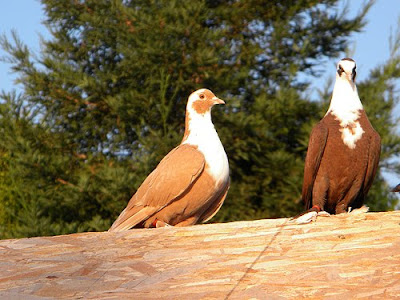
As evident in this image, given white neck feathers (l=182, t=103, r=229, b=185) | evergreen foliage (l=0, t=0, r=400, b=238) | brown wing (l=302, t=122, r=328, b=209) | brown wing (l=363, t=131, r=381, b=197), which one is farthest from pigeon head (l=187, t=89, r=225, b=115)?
evergreen foliage (l=0, t=0, r=400, b=238)

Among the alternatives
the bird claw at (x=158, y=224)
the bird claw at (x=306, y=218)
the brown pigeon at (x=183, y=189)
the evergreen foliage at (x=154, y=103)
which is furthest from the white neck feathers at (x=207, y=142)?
the evergreen foliage at (x=154, y=103)

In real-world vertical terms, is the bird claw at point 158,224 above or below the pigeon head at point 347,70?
below

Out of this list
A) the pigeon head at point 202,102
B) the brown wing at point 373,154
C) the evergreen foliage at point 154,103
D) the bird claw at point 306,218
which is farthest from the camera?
the evergreen foliage at point 154,103

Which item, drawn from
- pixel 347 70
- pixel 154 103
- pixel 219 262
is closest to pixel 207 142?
pixel 347 70

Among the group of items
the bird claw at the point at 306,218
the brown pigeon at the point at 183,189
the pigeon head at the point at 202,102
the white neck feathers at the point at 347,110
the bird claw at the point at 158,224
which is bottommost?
the bird claw at the point at 158,224

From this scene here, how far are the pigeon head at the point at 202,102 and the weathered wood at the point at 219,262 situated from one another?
195cm

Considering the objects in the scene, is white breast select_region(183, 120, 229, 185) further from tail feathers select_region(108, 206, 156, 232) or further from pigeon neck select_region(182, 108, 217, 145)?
tail feathers select_region(108, 206, 156, 232)

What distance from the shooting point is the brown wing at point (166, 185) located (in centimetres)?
547

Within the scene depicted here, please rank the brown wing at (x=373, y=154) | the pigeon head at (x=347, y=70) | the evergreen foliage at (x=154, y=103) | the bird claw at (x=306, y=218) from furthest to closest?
1. the evergreen foliage at (x=154, y=103)
2. the pigeon head at (x=347, y=70)
3. the brown wing at (x=373, y=154)
4. the bird claw at (x=306, y=218)

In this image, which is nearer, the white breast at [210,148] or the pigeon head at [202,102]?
the white breast at [210,148]

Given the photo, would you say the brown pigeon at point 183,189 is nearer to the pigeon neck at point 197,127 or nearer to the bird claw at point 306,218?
the pigeon neck at point 197,127

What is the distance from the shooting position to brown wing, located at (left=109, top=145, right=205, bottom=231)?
5469 mm

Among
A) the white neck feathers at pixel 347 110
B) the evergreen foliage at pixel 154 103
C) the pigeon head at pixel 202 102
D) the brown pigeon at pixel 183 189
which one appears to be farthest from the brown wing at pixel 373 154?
the evergreen foliage at pixel 154 103

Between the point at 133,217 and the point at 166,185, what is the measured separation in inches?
13.1
